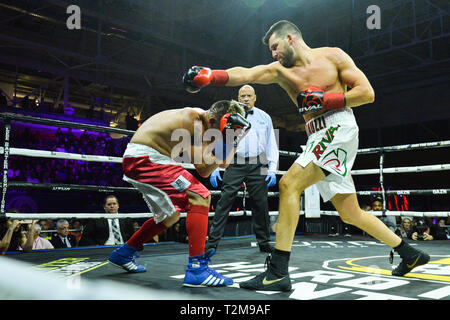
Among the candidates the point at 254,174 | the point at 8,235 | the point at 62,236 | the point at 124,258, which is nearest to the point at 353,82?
the point at 254,174

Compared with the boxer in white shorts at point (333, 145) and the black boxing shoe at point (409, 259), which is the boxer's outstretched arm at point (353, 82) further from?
the black boxing shoe at point (409, 259)

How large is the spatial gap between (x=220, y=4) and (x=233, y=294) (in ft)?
27.7

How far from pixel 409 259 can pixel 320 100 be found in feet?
2.91

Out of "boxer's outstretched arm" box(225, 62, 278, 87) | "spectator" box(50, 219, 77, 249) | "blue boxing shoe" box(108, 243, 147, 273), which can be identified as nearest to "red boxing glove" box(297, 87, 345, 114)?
"boxer's outstretched arm" box(225, 62, 278, 87)

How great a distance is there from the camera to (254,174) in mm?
2922

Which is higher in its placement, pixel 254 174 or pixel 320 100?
pixel 320 100

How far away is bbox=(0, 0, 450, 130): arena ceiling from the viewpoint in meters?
7.99

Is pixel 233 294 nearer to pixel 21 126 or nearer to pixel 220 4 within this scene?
pixel 220 4

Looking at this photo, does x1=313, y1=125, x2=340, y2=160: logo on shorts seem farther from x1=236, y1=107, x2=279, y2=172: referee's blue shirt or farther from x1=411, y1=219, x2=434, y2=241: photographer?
x1=411, y1=219, x2=434, y2=241: photographer

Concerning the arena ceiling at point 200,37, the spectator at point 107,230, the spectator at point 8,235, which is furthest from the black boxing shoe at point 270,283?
the arena ceiling at point 200,37

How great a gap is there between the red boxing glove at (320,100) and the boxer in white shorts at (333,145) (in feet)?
0.30

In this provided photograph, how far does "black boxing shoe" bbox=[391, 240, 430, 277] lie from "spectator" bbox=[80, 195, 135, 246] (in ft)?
7.46

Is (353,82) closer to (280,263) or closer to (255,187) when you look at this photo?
(280,263)
